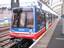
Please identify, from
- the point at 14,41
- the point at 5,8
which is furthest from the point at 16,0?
the point at 14,41

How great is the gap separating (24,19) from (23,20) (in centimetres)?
12

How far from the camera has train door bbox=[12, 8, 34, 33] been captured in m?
13.2

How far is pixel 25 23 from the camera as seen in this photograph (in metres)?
13.2

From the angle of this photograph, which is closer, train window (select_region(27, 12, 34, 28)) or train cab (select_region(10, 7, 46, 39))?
train cab (select_region(10, 7, 46, 39))

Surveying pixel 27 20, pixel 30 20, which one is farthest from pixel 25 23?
pixel 30 20

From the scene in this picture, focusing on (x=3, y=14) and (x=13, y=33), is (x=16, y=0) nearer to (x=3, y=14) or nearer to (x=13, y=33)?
(x=3, y=14)

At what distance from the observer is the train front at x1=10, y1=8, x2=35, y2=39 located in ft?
42.7

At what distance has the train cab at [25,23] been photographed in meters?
13.0

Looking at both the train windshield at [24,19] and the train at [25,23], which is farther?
the train windshield at [24,19]

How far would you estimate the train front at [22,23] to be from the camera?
13.0 meters

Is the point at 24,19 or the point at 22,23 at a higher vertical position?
the point at 24,19

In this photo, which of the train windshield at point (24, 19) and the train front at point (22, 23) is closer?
the train front at point (22, 23)

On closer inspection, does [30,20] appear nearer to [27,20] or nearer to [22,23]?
[27,20]

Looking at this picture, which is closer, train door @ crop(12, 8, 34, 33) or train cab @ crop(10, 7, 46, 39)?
train cab @ crop(10, 7, 46, 39)
